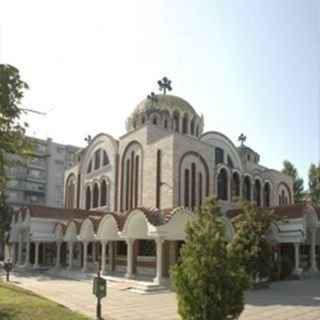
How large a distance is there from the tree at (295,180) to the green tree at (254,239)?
29.1 meters

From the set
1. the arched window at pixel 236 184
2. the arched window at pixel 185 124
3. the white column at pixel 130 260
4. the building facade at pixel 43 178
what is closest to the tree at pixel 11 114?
the white column at pixel 130 260

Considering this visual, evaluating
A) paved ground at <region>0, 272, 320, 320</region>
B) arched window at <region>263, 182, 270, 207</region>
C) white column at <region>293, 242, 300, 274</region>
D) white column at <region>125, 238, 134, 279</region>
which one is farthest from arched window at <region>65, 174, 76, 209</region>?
white column at <region>293, 242, 300, 274</region>

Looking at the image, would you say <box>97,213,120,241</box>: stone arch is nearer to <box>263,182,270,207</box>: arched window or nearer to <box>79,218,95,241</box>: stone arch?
<box>79,218,95,241</box>: stone arch

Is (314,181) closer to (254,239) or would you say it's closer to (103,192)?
(103,192)

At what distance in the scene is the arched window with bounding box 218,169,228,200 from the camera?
31.4m

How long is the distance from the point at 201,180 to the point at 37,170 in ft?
172

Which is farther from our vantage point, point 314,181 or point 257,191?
point 314,181

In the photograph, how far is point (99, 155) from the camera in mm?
36938

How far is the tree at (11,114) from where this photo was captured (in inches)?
459

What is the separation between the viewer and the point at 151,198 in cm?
2864

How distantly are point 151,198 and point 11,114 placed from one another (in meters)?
17.4

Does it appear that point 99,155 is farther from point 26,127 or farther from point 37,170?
point 37,170

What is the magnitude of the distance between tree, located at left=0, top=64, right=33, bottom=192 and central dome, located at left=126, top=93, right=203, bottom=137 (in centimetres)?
2110

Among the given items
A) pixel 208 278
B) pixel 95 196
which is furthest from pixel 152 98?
pixel 208 278
